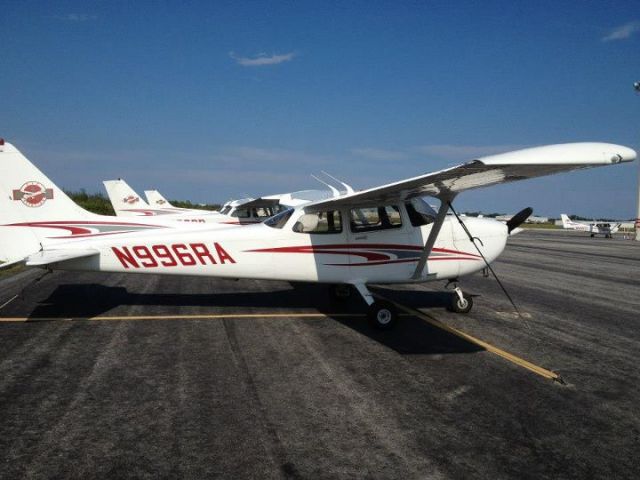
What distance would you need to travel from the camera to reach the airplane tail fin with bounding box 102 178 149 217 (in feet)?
95.9

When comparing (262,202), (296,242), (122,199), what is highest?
(122,199)

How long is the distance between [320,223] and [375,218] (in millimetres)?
996

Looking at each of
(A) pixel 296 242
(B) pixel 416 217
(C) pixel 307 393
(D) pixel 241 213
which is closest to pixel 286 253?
(A) pixel 296 242

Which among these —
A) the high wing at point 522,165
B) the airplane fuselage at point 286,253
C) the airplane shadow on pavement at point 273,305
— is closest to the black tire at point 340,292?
the airplane shadow on pavement at point 273,305

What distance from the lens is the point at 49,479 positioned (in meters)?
3.23

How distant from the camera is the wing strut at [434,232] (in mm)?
7480

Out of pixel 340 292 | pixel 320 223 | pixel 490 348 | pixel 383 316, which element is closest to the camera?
pixel 490 348

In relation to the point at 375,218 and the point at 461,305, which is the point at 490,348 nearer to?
the point at 461,305

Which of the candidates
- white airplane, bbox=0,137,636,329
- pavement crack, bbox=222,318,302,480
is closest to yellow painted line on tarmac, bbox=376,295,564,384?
white airplane, bbox=0,137,636,329

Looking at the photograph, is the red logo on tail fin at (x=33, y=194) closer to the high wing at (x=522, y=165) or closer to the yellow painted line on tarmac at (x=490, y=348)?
the high wing at (x=522, y=165)

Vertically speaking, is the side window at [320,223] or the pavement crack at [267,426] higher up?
the side window at [320,223]

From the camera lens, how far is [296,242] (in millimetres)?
7961

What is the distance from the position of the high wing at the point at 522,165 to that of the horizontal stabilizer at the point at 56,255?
4.39 m

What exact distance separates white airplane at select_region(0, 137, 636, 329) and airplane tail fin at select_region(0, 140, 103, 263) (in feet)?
0.05
